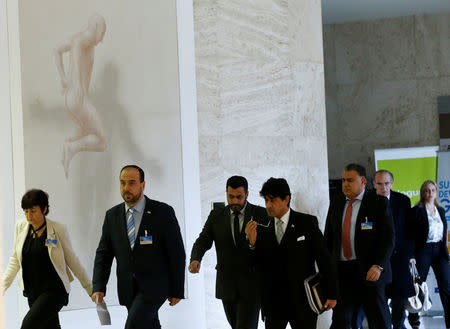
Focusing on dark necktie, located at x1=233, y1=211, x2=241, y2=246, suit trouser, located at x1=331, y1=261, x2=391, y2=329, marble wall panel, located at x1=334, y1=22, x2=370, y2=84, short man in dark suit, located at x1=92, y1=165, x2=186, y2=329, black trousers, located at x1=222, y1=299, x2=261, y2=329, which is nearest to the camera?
short man in dark suit, located at x1=92, y1=165, x2=186, y2=329

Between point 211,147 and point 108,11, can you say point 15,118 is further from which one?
point 211,147

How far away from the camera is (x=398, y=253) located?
28.9 feet

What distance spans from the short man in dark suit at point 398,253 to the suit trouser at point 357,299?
1.86m

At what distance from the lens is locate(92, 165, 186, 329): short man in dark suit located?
19.5ft

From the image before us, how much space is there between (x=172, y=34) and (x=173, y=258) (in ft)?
11.9

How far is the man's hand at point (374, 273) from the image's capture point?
6.73m

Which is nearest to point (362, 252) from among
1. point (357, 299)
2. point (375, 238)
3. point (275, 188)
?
point (375, 238)

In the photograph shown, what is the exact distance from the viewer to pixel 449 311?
947cm

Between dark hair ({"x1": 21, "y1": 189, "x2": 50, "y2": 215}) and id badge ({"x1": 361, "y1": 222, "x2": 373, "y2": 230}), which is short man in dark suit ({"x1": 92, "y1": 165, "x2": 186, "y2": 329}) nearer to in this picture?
dark hair ({"x1": 21, "y1": 189, "x2": 50, "y2": 215})

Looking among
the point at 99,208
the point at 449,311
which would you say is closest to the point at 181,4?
the point at 99,208

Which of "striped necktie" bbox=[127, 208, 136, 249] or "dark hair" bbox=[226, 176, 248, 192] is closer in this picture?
"striped necktie" bbox=[127, 208, 136, 249]

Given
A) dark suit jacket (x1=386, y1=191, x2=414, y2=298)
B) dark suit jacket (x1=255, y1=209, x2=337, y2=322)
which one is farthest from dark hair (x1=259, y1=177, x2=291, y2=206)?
dark suit jacket (x1=386, y1=191, x2=414, y2=298)

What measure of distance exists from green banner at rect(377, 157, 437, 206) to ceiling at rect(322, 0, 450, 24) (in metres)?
2.66

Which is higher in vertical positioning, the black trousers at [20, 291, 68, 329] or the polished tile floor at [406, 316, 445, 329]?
the black trousers at [20, 291, 68, 329]
